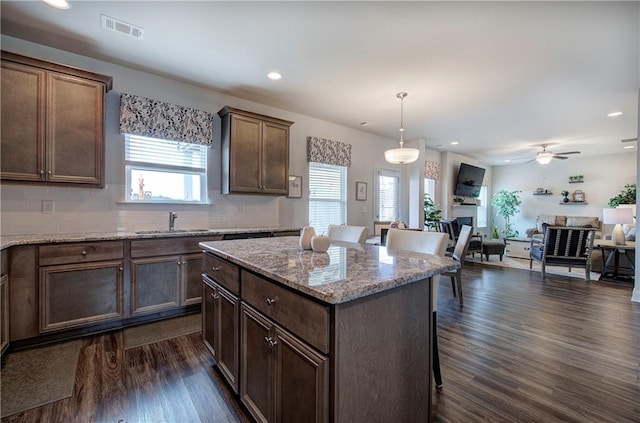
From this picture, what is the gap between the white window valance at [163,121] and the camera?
10.0ft

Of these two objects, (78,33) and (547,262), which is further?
(547,262)

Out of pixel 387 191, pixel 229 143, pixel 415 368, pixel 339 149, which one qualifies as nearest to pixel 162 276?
pixel 229 143

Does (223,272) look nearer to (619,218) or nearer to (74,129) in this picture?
(74,129)

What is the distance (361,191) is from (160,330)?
4.04 m

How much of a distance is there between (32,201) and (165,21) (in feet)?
6.88

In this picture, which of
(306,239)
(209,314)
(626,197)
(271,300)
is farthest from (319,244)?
(626,197)

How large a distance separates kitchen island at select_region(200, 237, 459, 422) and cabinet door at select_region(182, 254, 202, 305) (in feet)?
5.06

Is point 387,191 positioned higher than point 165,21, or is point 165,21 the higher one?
point 165,21

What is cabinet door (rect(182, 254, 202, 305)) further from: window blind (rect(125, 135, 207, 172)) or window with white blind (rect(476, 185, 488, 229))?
window with white blind (rect(476, 185, 488, 229))

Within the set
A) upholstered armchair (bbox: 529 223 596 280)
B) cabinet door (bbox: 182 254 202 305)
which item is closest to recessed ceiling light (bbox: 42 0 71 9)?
cabinet door (bbox: 182 254 202 305)

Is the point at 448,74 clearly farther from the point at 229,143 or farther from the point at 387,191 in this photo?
the point at 387,191

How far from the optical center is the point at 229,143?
358 centimetres

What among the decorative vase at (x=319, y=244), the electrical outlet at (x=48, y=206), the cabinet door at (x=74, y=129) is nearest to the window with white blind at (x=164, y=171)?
→ the cabinet door at (x=74, y=129)

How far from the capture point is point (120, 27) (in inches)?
95.5
